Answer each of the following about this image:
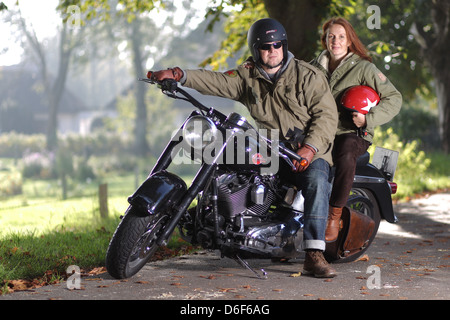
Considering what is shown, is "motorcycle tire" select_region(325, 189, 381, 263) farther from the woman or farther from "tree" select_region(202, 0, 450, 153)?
"tree" select_region(202, 0, 450, 153)

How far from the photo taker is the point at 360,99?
6172mm

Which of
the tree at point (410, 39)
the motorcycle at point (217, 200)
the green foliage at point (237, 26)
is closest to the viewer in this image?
the motorcycle at point (217, 200)

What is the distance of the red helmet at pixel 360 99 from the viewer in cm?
613

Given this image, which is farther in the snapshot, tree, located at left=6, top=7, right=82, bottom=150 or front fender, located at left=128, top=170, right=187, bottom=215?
tree, located at left=6, top=7, right=82, bottom=150

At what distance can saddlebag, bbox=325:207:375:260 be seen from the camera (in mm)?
6301

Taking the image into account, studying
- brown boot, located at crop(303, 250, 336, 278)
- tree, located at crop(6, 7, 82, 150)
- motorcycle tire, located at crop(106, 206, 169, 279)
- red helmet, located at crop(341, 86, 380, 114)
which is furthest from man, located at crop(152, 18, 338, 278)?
tree, located at crop(6, 7, 82, 150)

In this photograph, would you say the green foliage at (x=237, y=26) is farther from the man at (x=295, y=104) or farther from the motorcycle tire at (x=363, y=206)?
the man at (x=295, y=104)

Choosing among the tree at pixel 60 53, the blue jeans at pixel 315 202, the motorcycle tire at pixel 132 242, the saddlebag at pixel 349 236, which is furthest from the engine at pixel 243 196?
the tree at pixel 60 53

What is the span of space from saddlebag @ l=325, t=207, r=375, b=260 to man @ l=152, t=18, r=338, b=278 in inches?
17.6

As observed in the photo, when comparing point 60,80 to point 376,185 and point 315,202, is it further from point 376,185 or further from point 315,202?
point 315,202

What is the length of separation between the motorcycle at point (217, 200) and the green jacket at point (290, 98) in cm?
32

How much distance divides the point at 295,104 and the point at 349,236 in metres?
1.32
